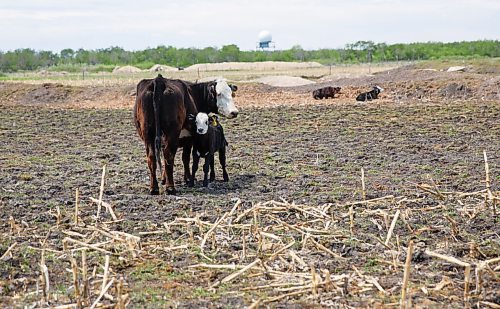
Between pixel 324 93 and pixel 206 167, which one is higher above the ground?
pixel 206 167

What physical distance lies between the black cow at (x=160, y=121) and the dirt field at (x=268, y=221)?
0.51 meters

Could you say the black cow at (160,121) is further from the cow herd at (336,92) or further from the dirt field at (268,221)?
the cow herd at (336,92)

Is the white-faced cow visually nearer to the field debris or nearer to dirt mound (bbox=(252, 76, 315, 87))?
the field debris

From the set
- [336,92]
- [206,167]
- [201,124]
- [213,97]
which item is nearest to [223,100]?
[213,97]

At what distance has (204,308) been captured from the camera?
6.29m

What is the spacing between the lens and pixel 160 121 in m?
12.0

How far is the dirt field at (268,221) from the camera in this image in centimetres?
662

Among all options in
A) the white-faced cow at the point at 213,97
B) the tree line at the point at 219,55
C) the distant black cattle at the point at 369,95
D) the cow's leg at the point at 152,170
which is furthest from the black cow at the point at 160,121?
the tree line at the point at 219,55

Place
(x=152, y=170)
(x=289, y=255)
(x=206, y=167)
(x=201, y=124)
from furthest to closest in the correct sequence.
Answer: (x=206, y=167)
(x=201, y=124)
(x=152, y=170)
(x=289, y=255)

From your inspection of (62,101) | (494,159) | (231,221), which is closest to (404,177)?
(494,159)

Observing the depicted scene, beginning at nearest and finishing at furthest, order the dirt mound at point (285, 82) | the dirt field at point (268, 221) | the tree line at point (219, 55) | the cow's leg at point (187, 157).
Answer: the dirt field at point (268, 221), the cow's leg at point (187, 157), the dirt mound at point (285, 82), the tree line at point (219, 55)

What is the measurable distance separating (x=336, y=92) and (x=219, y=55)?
76.2m

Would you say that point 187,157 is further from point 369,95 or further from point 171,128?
point 369,95

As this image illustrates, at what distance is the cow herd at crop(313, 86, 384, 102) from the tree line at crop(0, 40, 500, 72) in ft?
190
